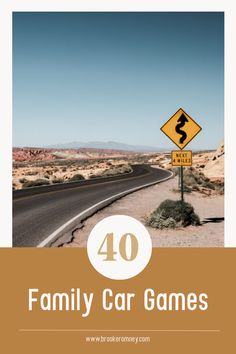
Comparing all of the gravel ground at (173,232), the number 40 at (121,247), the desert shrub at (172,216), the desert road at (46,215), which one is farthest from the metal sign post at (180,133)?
the number 40 at (121,247)

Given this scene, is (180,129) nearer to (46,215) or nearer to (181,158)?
(181,158)

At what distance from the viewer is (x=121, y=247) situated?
5461mm

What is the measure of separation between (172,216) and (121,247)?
6.00 metres

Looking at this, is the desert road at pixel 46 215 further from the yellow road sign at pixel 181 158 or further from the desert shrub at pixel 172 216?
the yellow road sign at pixel 181 158

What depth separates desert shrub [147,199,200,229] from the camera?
1099 centimetres

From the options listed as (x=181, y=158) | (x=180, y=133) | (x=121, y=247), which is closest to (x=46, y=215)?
(x=181, y=158)

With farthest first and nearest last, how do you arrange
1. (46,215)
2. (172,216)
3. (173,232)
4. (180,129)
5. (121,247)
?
(46,215), (172,216), (173,232), (180,129), (121,247)

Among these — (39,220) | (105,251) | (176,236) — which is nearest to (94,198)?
(39,220)

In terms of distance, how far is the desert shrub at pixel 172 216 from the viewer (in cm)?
1099

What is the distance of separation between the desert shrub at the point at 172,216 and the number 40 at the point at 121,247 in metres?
5.33

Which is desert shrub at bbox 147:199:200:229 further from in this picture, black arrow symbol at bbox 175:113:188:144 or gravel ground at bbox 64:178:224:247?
black arrow symbol at bbox 175:113:188:144

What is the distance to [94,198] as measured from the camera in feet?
58.6
